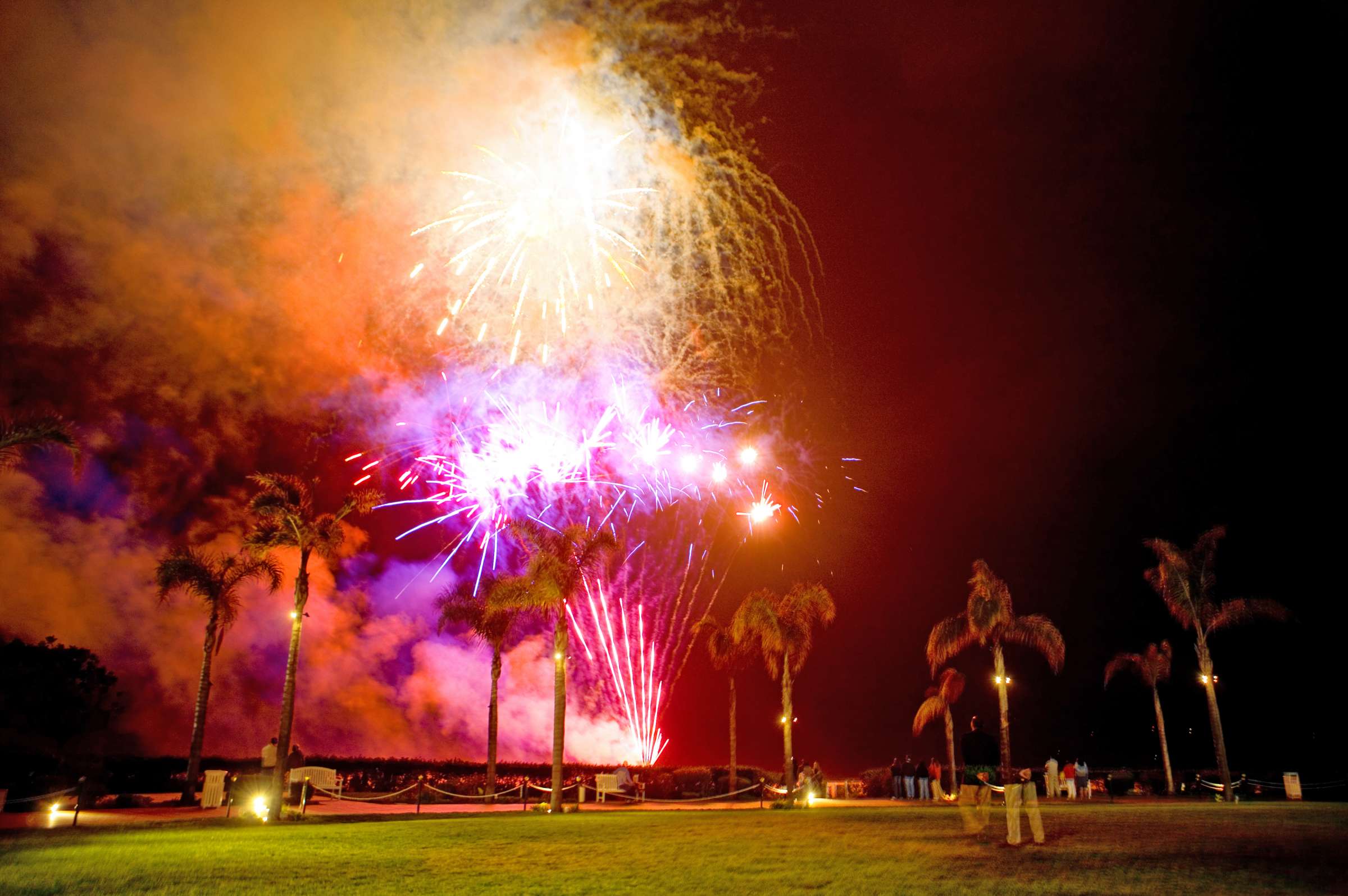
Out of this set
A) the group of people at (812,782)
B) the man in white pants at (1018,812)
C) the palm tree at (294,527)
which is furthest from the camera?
the group of people at (812,782)

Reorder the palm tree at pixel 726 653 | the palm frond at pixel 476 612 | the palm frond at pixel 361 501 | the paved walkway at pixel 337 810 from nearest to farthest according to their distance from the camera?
the paved walkway at pixel 337 810 < the palm frond at pixel 361 501 < the palm frond at pixel 476 612 < the palm tree at pixel 726 653

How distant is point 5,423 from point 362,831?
986 cm

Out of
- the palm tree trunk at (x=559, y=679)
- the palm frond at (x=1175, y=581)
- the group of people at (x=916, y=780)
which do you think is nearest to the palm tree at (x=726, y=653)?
the group of people at (x=916, y=780)

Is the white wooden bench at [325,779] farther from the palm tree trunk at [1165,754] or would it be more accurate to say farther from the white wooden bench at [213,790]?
the palm tree trunk at [1165,754]

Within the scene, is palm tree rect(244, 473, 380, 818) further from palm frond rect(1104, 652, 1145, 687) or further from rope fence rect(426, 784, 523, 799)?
palm frond rect(1104, 652, 1145, 687)

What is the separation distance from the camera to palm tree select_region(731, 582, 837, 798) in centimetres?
3431

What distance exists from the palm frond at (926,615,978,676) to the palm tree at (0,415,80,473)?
92.7ft

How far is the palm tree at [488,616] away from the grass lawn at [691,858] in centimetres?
977

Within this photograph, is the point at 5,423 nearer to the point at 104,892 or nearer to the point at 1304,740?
the point at 104,892

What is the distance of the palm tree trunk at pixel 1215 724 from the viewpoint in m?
27.7

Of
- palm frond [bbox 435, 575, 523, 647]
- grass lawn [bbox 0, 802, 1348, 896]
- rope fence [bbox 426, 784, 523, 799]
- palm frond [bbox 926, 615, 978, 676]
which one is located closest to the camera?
grass lawn [bbox 0, 802, 1348, 896]

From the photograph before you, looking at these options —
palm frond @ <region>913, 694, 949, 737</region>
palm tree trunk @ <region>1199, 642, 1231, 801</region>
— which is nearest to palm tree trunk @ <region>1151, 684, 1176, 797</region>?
palm tree trunk @ <region>1199, 642, 1231, 801</region>

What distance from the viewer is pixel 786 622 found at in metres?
34.7

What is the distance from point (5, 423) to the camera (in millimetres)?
14539
